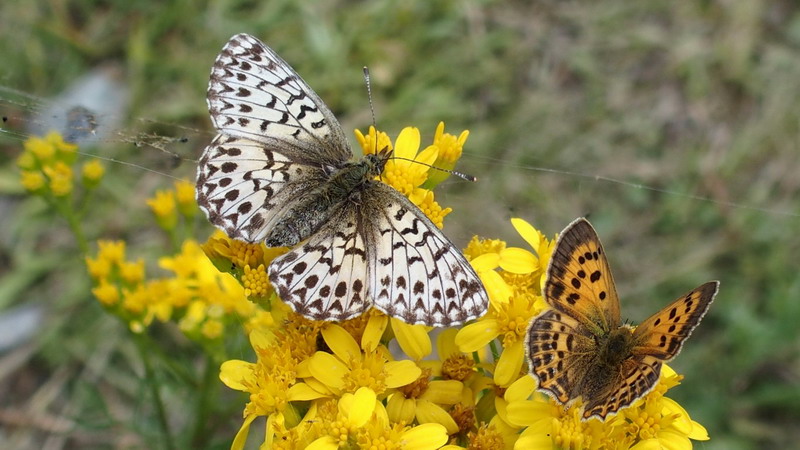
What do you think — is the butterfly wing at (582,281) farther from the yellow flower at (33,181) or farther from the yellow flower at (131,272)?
the yellow flower at (33,181)

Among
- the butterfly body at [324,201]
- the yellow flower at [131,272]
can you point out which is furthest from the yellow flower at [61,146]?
the butterfly body at [324,201]

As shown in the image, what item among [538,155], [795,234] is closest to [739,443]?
[795,234]

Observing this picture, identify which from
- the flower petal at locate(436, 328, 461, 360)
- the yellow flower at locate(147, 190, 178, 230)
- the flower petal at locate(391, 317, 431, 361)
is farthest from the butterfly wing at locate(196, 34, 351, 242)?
the yellow flower at locate(147, 190, 178, 230)

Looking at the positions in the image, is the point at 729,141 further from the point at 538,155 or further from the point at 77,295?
the point at 77,295

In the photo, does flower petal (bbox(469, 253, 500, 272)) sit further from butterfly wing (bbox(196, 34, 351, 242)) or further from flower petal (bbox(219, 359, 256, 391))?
flower petal (bbox(219, 359, 256, 391))

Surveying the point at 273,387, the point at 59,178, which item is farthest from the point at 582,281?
the point at 59,178

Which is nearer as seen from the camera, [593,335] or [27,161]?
[593,335]

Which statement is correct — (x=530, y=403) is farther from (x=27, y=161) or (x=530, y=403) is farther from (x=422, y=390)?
(x=27, y=161)
